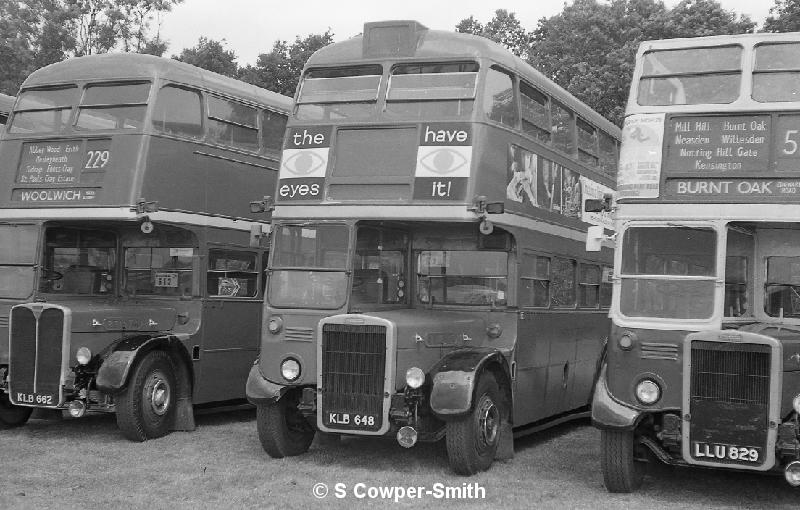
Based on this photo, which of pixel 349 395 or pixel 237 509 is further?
pixel 349 395

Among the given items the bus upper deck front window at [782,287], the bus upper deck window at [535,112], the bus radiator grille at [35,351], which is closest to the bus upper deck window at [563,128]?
the bus upper deck window at [535,112]

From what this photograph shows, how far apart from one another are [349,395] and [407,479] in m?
0.94

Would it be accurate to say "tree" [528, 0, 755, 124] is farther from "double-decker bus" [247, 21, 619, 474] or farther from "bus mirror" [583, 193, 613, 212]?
"bus mirror" [583, 193, 613, 212]

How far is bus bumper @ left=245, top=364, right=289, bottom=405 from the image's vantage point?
9.84m

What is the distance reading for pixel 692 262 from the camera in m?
8.62

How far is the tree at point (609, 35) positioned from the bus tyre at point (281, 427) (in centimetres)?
2038

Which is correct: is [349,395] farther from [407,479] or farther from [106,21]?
[106,21]

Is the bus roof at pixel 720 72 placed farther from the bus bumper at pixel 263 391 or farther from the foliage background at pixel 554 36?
the foliage background at pixel 554 36

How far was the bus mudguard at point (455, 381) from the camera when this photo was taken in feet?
30.2

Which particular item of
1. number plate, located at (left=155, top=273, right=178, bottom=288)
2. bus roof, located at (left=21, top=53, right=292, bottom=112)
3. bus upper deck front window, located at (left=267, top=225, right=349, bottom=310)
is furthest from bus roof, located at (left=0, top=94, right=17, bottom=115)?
bus upper deck front window, located at (left=267, top=225, right=349, bottom=310)

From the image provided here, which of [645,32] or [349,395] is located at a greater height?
[645,32]

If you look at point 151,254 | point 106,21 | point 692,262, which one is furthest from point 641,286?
point 106,21

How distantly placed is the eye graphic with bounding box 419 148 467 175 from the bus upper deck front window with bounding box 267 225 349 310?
104 centimetres

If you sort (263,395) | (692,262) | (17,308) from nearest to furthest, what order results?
(692,262), (263,395), (17,308)
